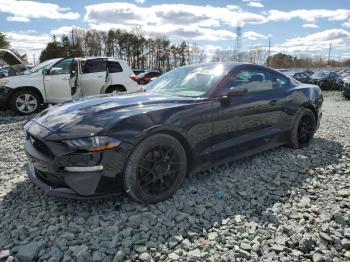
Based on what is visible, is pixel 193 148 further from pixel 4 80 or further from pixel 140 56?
pixel 140 56

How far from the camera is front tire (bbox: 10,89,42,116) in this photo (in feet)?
28.7

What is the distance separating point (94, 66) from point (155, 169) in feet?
22.5

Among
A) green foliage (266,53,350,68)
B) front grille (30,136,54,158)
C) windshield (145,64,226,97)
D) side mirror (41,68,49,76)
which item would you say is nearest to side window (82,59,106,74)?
side mirror (41,68,49,76)

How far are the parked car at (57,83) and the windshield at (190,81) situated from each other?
499 cm

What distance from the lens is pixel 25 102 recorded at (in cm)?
890

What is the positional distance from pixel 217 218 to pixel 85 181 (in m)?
1.29

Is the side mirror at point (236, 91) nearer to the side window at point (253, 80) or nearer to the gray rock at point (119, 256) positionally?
the side window at point (253, 80)

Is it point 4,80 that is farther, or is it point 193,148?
point 4,80

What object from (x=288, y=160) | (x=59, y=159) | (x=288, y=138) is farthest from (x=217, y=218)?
(x=288, y=138)

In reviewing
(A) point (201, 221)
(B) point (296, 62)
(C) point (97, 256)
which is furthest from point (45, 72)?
(B) point (296, 62)

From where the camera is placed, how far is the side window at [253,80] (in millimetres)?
4305

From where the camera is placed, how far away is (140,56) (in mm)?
48938

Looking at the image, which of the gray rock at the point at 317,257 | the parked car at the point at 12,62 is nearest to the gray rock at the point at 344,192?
the gray rock at the point at 317,257

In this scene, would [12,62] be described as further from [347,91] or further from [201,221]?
[347,91]
